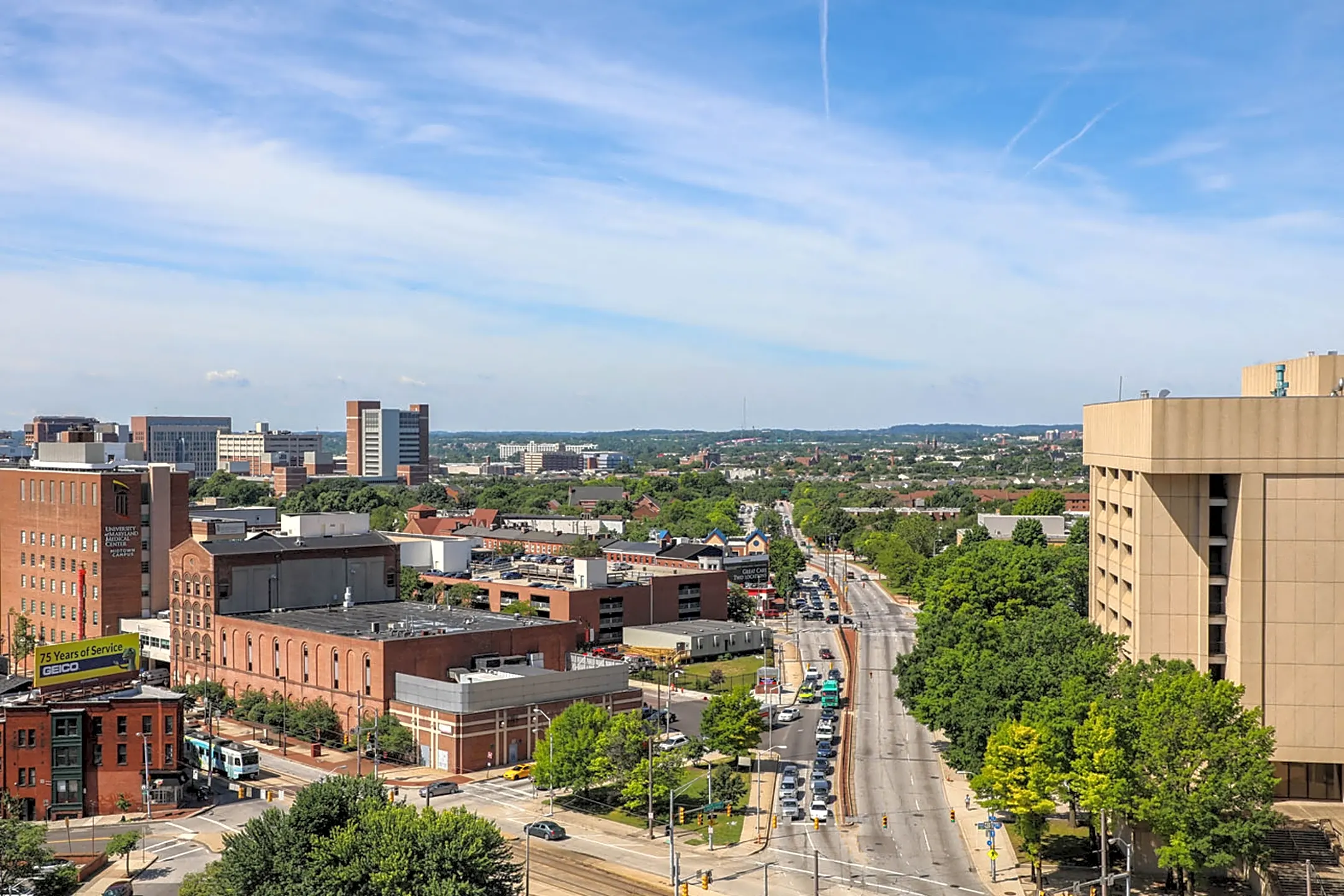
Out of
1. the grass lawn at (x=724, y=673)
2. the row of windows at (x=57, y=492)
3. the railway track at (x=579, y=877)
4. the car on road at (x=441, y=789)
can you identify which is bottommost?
the grass lawn at (x=724, y=673)

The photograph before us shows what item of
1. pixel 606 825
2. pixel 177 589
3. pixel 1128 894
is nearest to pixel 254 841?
pixel 606 825

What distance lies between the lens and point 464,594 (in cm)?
17025

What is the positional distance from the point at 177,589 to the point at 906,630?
312 feet

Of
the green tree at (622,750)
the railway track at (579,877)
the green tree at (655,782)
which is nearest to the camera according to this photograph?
the railway track at (579,877)

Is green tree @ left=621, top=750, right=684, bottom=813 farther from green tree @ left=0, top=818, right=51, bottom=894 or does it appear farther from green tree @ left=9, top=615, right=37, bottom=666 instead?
green tree @ left=9, top=615, right=37, bottom=666

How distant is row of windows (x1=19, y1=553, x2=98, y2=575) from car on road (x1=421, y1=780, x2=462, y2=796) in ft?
235

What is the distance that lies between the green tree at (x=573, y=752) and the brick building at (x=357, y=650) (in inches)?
886

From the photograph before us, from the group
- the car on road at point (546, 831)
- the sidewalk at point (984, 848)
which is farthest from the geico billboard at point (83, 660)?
the sidewalk at point (984, 848)

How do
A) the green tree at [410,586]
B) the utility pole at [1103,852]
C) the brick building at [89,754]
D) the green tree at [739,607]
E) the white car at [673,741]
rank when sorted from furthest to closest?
the green tree at [739,607] → the green tree at [410,586] → the white car at [673,741] → the brick building at [89,754] → the utility pole at [1103,852]

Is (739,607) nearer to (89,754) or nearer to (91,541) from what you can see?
(91,541)

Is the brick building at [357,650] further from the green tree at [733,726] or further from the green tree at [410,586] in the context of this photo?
the green tree at [410,586]

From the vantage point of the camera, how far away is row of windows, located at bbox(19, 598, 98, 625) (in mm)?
148875

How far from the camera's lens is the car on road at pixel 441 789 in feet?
304

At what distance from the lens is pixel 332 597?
14262 centimetres
